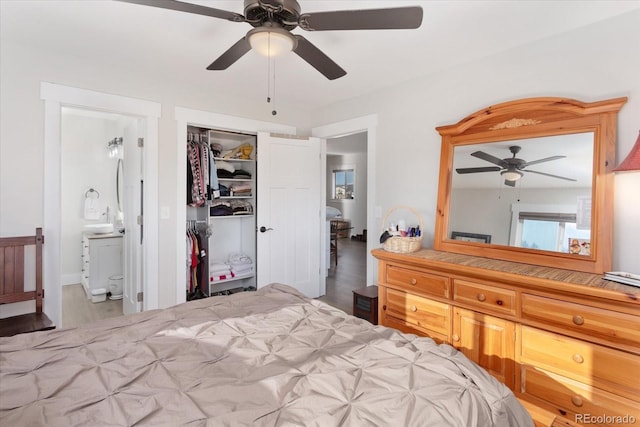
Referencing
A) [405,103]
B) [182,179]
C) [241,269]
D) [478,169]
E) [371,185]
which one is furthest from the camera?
[241,269]

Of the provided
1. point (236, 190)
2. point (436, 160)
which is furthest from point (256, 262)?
point (436, 160)

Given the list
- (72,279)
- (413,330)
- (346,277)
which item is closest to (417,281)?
(413,330)

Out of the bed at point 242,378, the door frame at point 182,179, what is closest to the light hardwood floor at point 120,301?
the door frame at point 182,179

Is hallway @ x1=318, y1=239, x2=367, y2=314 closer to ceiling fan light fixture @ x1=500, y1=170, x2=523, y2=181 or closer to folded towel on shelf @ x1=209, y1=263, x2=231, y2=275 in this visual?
folded towel on shelf @ x1=209, y1=263, x2=231, y2=275

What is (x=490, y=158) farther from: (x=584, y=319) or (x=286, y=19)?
(x=286, y=19)

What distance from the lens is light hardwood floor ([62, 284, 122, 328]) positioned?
344 centimetres

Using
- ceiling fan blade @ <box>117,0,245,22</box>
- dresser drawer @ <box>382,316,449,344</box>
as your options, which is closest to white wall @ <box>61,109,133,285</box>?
ceiling fan blade @ <box>117,0,245,22</box>

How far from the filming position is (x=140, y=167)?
3189 millimetres

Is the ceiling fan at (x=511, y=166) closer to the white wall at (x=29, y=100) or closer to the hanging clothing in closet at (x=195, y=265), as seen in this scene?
the white wall at (x=29, y=100)

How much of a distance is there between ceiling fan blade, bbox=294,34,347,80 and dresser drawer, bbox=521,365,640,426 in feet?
6.89

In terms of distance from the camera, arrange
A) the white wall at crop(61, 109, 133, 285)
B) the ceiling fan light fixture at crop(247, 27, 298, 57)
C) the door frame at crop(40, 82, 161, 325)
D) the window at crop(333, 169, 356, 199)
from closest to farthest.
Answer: the ceiling fan light fixture at crop(247, 27, 298, 57) → the door frame at crop(40, 82, 161, 325) → the white wall at crop(61, 109, 133, 285) → the window at crop(333, 169, 356, 199)

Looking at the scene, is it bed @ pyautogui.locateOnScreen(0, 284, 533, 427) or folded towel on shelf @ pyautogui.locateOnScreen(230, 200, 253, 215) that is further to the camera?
folded towel on shelf @ pyautogui.locateOnScreen(230, 200, 253, 215)

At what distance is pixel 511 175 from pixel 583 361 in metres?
1.26

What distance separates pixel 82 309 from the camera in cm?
379
